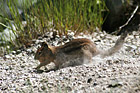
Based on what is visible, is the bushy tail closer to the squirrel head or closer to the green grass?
the squirrel head

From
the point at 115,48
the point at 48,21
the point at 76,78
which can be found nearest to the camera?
the point at 76,78

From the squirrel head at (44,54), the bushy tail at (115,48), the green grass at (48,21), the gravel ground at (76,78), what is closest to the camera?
the gravel ground at (76,78)

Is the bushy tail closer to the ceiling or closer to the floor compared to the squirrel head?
closer to the floor

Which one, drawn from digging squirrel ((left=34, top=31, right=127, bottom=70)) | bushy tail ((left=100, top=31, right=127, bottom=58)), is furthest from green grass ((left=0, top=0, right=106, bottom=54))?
bushy tail ((left=100, top=31, right=127, bottom=58))

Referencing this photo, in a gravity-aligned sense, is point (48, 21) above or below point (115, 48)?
above

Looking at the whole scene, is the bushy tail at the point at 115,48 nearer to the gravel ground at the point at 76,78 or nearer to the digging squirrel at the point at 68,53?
the digging squirrel at the point at 68,53

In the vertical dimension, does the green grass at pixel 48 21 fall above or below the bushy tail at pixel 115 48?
above

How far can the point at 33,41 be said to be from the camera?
5.30 m

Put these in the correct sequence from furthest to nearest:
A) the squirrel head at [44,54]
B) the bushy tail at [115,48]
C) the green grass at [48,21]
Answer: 1. the green grass at [48,21]
2. the squirrel head at [44,54]
3. the bushy tail at [115,48]

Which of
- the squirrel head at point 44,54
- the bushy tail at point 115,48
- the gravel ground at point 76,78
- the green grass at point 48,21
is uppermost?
the green grass at point 48,21

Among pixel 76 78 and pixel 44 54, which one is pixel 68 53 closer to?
pixel 44 54

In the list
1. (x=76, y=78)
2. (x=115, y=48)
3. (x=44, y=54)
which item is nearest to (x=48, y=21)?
(x=44, y=54)

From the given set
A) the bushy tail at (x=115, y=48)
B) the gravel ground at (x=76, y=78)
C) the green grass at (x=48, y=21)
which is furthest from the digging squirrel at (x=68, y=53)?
the green grass at (x=48, y=21)

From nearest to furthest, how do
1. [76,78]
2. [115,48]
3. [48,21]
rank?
[76,78], [115,48], [48,21]
